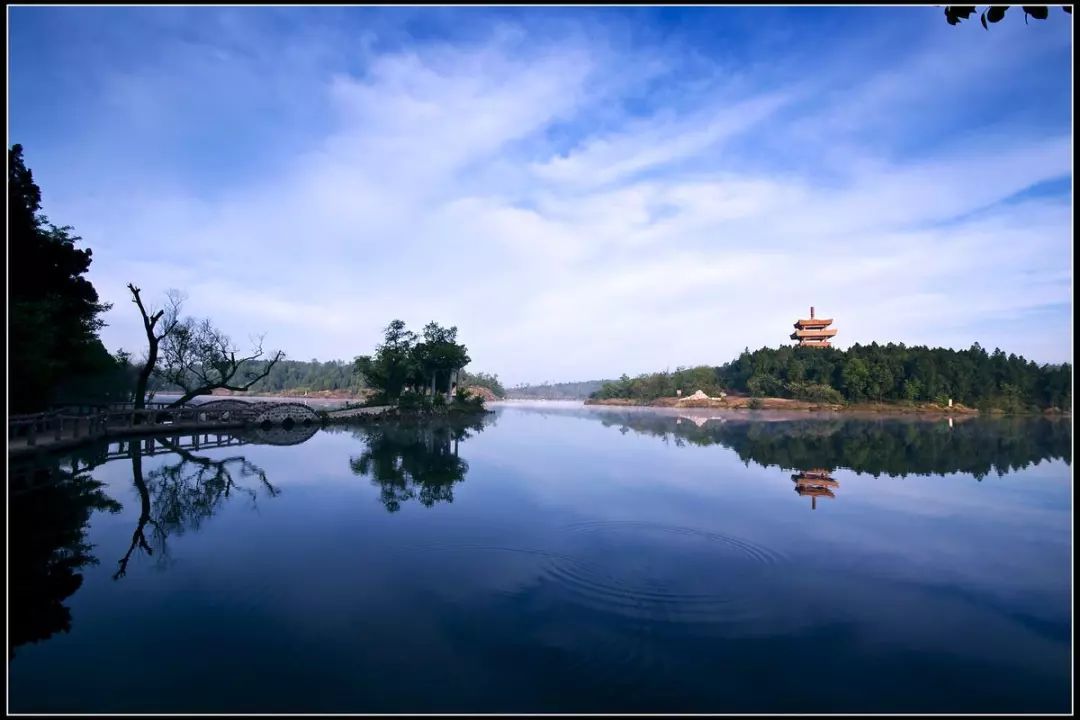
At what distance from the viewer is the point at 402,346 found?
37.8 metres

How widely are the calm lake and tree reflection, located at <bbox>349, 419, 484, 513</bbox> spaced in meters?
0.22

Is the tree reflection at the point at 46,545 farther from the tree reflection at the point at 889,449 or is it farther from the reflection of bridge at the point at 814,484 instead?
the tree reflection at the point at 889,449

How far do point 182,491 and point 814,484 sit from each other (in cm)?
1373

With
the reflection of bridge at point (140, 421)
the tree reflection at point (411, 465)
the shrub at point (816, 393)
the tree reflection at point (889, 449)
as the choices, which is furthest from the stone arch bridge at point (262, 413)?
the shrub at point (816, 393)

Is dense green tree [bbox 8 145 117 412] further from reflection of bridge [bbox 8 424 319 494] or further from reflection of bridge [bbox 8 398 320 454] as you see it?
reflection of bridge [bbox 8 424 319 494]

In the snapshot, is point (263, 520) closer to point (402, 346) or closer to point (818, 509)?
point (818, 509)

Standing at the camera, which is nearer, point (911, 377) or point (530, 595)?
point (530, 595)

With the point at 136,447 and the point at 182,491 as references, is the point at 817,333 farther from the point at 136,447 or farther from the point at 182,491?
the point at 182,491

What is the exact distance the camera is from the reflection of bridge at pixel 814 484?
11.5 m

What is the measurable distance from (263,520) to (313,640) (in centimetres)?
502

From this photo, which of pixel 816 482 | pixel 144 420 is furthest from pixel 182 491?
pixel 816 482

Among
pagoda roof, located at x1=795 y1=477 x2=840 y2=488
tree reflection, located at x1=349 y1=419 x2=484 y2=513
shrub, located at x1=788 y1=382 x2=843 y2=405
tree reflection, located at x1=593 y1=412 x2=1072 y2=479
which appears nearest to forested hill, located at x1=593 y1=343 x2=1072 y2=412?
shrub, located at x1=788 y1=382 x2=843 y2=405

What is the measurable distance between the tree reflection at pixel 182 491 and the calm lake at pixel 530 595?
0.32 ft

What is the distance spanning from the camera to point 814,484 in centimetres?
1282
